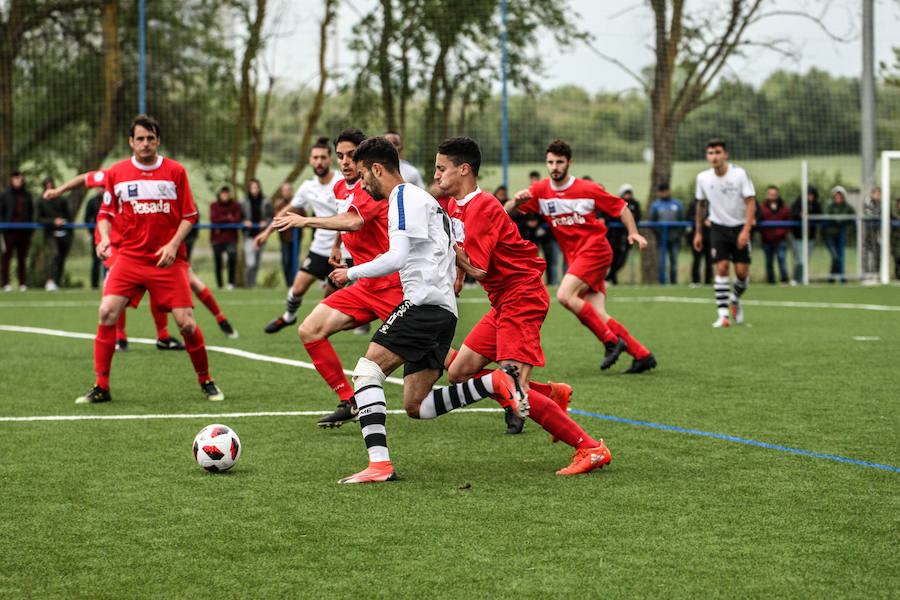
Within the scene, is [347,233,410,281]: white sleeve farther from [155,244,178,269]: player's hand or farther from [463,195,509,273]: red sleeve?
[155,244,178,269]: player's hand

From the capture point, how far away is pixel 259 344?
38.2 ft

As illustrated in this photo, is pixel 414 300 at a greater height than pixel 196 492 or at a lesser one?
greater

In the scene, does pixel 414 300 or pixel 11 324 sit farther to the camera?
pixel 11 324

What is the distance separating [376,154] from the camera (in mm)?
5383

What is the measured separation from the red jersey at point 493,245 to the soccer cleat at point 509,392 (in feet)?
1.91

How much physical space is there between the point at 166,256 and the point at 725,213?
742 centimetres

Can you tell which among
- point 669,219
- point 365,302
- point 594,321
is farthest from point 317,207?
point 669,219

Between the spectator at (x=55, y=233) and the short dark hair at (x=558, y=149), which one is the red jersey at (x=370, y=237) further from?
the spectator at (x=55, y=233)

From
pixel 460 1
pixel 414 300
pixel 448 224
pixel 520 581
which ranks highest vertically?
pixel 460 1

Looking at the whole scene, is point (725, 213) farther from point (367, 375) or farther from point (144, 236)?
point (367, 375)

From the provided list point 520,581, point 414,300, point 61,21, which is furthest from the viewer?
point 61,21

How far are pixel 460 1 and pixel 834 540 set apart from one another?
62.3 feet

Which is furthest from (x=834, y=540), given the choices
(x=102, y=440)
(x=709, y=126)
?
(x=709, y=126)

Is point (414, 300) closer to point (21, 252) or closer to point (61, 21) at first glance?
point (21, 252)
